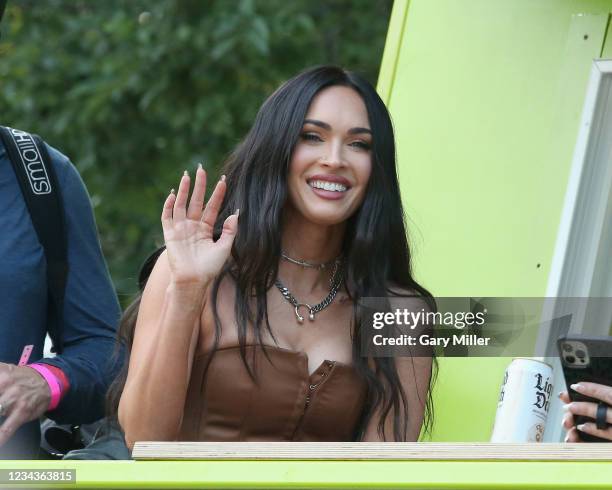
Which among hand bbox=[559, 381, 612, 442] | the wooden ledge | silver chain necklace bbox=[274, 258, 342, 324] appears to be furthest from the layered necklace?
the wooden ledge

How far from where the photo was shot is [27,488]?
97.0 inches

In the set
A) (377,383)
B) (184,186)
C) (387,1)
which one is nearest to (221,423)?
(377,383)

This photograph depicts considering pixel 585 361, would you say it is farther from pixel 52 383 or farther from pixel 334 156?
pixel 52 383

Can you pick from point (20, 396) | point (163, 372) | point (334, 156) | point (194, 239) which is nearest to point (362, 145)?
point (334, 156)

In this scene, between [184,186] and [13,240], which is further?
[13,240]

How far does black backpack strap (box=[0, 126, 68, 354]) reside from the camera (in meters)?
3.56

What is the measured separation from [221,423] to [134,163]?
19.2 feet

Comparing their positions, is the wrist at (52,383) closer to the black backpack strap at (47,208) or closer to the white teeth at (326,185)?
the black backpack strap at (47,208)

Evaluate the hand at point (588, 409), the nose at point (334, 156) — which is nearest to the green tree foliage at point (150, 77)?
the nose at point (334, 156)

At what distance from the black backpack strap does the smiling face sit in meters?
0.62

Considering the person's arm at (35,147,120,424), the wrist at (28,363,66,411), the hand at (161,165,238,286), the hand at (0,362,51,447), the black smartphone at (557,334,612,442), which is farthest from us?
the person's arm at (35,147,120,424)

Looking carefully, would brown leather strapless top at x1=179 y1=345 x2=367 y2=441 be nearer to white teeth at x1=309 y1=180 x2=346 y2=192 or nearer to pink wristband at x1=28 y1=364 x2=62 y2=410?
pink wristband at x1=28 y1=364 x2=62 y2=410

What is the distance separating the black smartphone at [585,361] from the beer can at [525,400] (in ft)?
1.37

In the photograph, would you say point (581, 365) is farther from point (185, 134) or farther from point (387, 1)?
point (387, 1)
